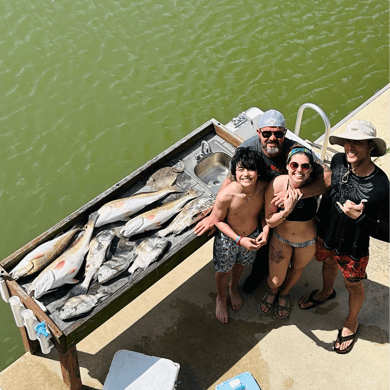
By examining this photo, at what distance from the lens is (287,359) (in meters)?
5.84

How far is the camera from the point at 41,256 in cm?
529

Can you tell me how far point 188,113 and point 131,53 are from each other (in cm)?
164

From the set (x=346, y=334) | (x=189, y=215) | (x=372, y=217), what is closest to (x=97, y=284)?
(x=189, y=215)

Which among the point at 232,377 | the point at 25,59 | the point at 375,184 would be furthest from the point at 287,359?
the point at 25,59

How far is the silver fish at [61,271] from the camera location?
5.06 m

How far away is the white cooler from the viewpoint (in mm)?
4992

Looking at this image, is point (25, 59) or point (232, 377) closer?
point (232, 377)

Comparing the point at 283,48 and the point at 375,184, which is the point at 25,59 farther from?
the point at 375,184

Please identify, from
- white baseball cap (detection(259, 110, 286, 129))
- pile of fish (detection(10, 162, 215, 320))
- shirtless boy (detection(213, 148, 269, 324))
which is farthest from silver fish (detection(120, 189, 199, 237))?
white baseball cap (detection(259, 110, 286, 129))

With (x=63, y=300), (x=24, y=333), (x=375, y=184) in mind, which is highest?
(x=375, y=184)

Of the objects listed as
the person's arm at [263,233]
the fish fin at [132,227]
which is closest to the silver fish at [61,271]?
the fish fin at [132,227]

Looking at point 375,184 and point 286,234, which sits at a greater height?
point 375,184

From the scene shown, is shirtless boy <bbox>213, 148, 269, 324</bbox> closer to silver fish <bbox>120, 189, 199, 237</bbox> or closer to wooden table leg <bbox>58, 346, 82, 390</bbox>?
silver fish <bbox>120, 189, 199, 237</bbox>

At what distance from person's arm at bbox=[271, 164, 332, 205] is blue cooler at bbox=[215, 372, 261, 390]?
5.67 ft
